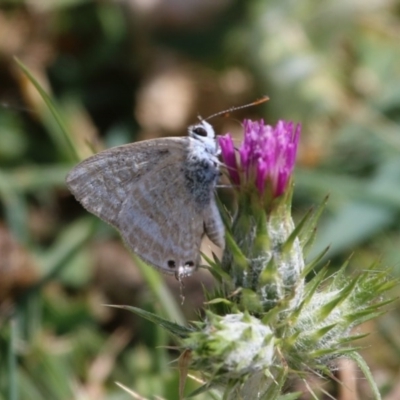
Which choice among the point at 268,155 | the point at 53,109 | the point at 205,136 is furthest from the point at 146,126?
the point at 268,155

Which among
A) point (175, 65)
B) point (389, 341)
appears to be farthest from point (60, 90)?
point (389, 341)

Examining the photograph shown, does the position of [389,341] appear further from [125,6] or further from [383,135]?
[125,6]

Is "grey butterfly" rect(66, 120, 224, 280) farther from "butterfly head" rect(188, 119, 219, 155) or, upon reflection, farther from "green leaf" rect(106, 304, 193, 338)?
"green leaf" rect(106, 304, 193, 338)

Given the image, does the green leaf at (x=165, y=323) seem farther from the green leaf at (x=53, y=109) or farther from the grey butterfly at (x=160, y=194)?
the green leaf at (x=53, y=109)

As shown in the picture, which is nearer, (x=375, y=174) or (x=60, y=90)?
(x=375, y=174)

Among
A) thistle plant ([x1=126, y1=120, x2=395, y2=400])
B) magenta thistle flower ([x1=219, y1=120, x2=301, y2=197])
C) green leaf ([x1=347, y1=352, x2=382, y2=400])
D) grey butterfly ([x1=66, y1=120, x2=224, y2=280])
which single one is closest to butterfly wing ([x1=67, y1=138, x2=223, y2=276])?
grey butterfly ([x1=66, y1=120, x2=224, y2=280])

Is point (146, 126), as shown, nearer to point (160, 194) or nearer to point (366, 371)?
point (160, 194)

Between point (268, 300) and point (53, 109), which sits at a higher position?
point (53, 109)
